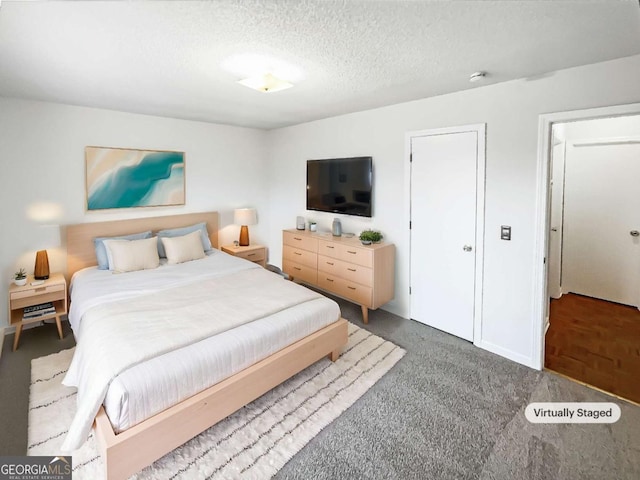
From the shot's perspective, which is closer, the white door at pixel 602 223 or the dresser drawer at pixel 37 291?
the dresser drawer at pixel 37 291

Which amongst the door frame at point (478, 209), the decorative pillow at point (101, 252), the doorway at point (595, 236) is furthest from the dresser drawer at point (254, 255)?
the doorway at point (595, 236)

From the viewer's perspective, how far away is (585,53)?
2146 mm

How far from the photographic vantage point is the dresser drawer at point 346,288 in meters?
3.61

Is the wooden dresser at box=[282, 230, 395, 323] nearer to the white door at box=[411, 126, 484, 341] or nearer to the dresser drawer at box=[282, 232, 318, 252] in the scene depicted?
the dresser drawer at box=[282, 232, 318, 252]

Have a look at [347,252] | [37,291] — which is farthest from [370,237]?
[37,291]

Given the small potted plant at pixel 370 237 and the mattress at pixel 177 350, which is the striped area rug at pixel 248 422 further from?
the small potted plant at pixel 370 237

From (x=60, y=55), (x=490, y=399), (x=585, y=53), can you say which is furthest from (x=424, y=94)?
Result: (x=60, y=55)

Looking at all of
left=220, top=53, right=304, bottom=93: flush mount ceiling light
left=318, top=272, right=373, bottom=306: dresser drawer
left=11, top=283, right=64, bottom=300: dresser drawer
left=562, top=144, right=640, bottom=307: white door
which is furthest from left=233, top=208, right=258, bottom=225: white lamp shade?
left=562, top=144, right=640, bottom=307: white door

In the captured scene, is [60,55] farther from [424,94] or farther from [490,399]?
[490,399]

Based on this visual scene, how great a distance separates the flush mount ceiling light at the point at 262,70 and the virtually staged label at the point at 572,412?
2.98 m

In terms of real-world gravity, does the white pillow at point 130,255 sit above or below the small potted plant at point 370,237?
below

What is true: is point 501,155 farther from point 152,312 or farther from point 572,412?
point 152,312

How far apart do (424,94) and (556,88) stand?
3.52 ft

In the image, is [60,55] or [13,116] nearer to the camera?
[60,55]
